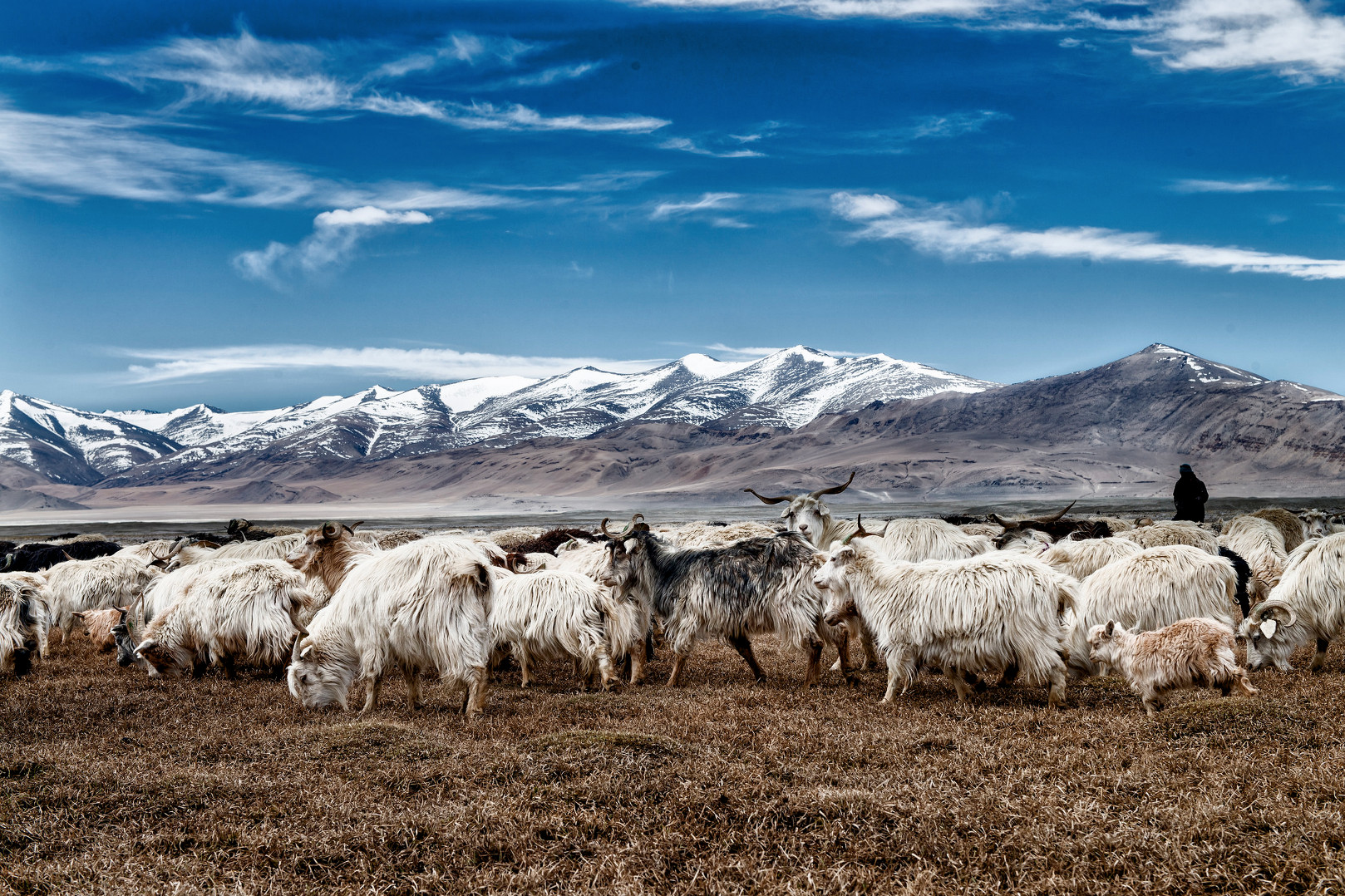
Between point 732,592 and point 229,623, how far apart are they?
6143mm

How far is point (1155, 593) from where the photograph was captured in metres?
10.5

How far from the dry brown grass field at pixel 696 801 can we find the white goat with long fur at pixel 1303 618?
2.01 meters

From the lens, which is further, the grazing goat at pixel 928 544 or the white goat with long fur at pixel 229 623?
the grazing goat at pixel 928 544

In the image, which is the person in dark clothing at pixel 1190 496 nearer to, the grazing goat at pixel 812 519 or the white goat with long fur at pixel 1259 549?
the white goat with long fur at pixel 1259 549

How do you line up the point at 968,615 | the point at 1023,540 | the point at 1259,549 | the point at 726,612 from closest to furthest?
1. the point at 968,615
2. the point at 726,612
3. the point at 1023,540
4. the point at 1259,549

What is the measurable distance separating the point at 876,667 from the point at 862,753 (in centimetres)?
533

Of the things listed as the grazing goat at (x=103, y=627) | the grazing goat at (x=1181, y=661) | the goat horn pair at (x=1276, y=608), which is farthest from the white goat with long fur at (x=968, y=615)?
the grazing goat at (x=103, y=627)

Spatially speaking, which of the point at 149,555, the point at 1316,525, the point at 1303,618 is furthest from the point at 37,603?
the point at 1316,525

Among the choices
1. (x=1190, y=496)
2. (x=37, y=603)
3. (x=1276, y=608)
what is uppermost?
(x=1190, y=496)

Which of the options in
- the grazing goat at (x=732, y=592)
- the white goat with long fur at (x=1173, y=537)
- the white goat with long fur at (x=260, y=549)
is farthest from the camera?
the white goat with long fur at (x=260, y=549)

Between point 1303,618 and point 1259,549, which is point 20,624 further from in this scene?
point 1259,549

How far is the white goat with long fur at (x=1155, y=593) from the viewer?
10258mm

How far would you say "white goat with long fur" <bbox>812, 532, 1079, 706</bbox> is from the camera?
29.8 ft

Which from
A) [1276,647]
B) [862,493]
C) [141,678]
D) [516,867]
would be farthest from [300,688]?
[862,493]
